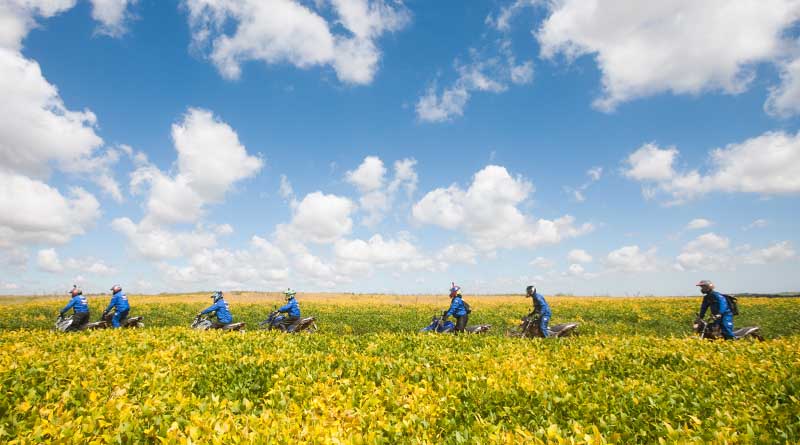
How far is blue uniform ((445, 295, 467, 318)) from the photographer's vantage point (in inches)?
688

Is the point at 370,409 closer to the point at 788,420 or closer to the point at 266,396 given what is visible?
the point at 266,396

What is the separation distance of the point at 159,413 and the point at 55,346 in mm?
7430

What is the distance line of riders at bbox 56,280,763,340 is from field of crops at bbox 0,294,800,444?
129 inches

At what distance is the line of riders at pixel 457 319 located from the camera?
48.5 ft

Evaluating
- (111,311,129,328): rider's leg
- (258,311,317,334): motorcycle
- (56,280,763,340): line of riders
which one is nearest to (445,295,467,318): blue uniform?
(56,280,763,340): line of riders

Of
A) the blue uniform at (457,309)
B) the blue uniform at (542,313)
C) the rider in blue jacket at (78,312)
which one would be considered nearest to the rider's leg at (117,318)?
the rider in blue jacket at (78,312)

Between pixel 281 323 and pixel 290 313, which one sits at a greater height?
pixel 290 313

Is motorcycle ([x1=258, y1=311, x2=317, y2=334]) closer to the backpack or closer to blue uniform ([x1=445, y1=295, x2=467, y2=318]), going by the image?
blue uniform ([x1=445, y1=295, x2=467, y2=318])

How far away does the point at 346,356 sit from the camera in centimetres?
977

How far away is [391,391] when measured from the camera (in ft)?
22.8

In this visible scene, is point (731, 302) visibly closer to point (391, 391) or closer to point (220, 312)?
point (391, 391)

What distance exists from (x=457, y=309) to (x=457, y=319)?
0.44 meters

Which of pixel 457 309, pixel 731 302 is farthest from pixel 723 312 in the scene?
pixel 457 309

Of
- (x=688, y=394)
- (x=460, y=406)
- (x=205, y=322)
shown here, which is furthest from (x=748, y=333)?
(x=205, y=322)
